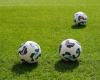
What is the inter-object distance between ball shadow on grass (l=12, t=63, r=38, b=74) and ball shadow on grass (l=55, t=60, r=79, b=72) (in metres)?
0.71

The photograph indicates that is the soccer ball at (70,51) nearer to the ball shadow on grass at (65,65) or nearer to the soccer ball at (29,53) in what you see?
the ball shadow on grass at (65,65)

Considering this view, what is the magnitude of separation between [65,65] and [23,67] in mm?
1280

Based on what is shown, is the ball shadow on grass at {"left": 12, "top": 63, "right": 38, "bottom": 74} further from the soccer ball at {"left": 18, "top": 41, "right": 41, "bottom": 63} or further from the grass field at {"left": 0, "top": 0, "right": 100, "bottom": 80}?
the soccer ball at {"left": 18, "top": 41, "right": 41, "bottom": 63}

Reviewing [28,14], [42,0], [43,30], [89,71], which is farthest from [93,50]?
[42,0]

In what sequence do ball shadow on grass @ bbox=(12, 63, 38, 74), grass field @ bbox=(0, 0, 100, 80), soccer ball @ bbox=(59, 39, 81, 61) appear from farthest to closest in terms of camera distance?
soccer ball @ bbox=(59, 39, 81, 61), ball shadow on grass @ bbox=(12, 63, 38, 74), grass field @ bbox=(0, 0, 100, 80)

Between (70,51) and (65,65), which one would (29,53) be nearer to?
(65,65)

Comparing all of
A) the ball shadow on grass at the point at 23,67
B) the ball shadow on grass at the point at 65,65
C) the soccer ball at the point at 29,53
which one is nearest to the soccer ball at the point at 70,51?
the ball shadow on grass at the point at 65,65

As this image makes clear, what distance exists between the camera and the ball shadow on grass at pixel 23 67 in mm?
9209

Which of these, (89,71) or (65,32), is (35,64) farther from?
(65,32)

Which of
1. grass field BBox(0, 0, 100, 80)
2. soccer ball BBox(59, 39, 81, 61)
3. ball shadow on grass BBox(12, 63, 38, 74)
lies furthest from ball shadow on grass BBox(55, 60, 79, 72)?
ball shadow on grass BBox(12, 63, 38, 74)

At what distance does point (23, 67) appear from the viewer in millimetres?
9539

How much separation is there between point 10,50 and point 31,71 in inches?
106

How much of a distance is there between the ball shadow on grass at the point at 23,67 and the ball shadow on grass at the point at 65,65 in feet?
2.34

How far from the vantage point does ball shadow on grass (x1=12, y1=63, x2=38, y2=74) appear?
363 inches
